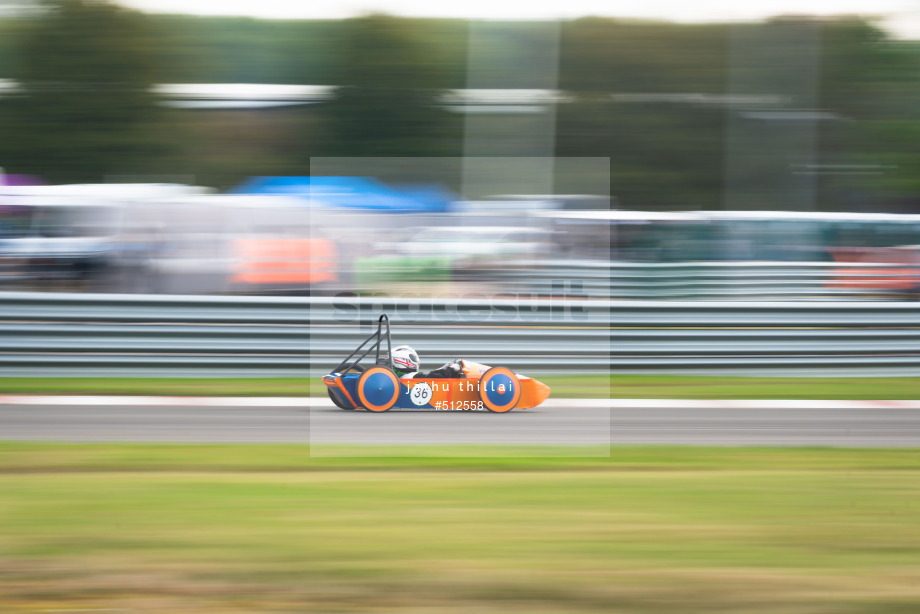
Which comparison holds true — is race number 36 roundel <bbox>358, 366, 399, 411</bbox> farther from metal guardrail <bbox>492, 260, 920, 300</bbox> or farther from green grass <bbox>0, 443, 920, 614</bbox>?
metal guardrail <bbox>492, 260, 920, 300</bbox>

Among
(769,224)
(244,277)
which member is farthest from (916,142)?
(244,277)

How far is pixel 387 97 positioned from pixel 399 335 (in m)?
20.8

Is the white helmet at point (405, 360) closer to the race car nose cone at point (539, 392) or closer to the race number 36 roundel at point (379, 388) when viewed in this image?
the race number 36 roundel at point (379, 388)

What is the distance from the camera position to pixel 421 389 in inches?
298

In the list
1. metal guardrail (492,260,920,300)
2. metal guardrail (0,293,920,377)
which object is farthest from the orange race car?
metal guardrail (492,260,920,300)

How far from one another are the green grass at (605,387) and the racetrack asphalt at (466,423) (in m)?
0.35

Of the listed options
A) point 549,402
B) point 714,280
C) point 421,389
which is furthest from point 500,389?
point 714,280

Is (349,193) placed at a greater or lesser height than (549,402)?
greater

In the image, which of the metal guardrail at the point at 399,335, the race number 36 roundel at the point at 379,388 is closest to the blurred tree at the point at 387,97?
the metal guardrail at the point at 399,335

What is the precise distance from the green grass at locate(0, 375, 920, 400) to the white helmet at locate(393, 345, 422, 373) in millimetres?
1433

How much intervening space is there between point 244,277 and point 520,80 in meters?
4.01

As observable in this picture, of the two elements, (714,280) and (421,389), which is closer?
(421,389)

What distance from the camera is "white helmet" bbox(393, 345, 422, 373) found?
760cm

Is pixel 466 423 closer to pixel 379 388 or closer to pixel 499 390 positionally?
pixel 499 390
